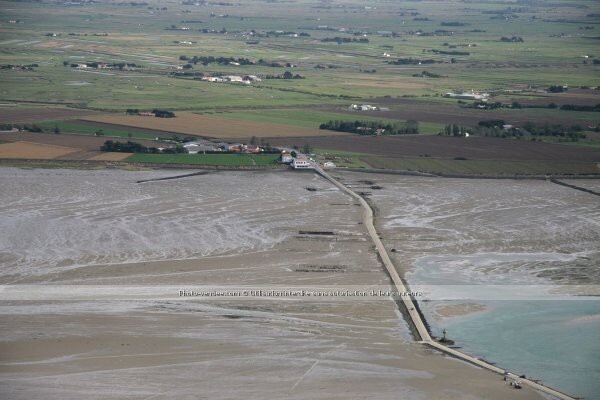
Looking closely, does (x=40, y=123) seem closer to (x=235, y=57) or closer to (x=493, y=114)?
(x=493, y=114)

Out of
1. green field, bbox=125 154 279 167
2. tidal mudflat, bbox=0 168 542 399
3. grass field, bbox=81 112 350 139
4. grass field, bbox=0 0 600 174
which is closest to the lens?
tidal mudflat, bbox=0 168 542 399

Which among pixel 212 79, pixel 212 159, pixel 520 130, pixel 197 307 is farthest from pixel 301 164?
pixel 212 79

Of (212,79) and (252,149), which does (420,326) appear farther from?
(212,79)

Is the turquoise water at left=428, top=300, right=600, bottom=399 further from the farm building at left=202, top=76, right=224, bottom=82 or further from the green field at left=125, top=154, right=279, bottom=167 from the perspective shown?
the farm building at left=202, top=76, right=224, bottom=82

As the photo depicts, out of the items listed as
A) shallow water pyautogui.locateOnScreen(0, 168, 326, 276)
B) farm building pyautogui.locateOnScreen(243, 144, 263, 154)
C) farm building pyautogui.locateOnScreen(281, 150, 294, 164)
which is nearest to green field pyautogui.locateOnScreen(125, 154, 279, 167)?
farm building pyautogui.locateOnScreen(281, 150, 294, 164)

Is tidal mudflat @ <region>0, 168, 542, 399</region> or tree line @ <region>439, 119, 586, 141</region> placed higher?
tree line @ <region>439, 119, 586, 141</region>
